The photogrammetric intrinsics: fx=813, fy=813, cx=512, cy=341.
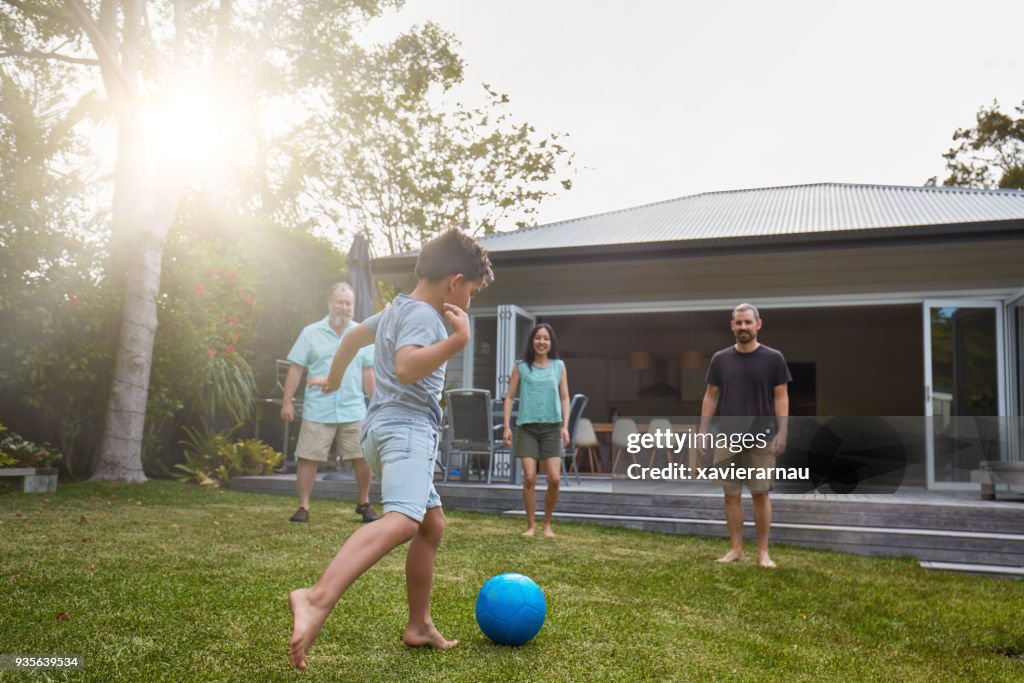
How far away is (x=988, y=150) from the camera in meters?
24.0

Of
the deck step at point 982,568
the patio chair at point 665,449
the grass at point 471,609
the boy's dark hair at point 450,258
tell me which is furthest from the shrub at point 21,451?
the deck step at point 982,568

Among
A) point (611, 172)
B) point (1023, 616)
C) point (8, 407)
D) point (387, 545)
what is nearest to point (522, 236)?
point (8, 407)

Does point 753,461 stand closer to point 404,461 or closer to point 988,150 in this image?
point 404,461

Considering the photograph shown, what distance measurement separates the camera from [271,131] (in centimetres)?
1880

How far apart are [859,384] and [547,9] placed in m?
8.46

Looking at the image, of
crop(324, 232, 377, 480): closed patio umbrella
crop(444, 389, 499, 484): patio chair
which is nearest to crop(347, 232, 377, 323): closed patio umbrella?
crop(324, 232, 377, 480): closed patio umbrella

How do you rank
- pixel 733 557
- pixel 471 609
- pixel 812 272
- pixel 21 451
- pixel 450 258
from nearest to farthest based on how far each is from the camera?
pixel 450 258
pixel 471 609
pixel 733 557
pixel 21 451
pixel 812 272

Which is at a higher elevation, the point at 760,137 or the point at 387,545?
the point at 760,137

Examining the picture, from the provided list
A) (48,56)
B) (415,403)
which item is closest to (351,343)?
(415,403)

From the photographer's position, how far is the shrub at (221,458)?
28.2ft

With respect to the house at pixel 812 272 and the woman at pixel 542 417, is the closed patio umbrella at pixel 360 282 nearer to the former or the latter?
the house at pixel 812 272

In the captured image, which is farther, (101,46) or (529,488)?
(101,46)

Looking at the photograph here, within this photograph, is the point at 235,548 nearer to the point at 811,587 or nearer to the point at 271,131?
the point at 811,587

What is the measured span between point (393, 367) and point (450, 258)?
37cm
